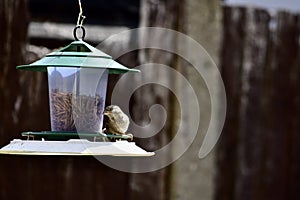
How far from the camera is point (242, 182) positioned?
434cm

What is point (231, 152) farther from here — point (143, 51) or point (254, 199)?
point (143, 51)

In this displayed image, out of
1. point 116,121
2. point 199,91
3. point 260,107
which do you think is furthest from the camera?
point 260,107

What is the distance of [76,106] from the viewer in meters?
2.71

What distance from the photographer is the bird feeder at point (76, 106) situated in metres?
2.45

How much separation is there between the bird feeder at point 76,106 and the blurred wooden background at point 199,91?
1133mm

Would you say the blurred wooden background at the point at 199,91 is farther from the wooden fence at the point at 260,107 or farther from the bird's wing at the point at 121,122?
the bird's wing at the point at 121,122

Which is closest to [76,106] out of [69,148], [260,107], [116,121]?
[116,121]

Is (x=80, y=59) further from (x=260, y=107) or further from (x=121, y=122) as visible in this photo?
(x=260, y=107)

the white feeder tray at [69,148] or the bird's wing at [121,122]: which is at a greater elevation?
the bird's wing at [121,122]

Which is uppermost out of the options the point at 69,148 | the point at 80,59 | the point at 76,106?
the point at 80,59

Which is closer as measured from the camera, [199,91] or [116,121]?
[116,121]

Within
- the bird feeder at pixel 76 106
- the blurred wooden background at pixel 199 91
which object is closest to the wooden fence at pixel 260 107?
the blurred wooden background at pixel 199 91

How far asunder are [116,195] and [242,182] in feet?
2.21

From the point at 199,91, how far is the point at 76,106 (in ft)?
5.01
